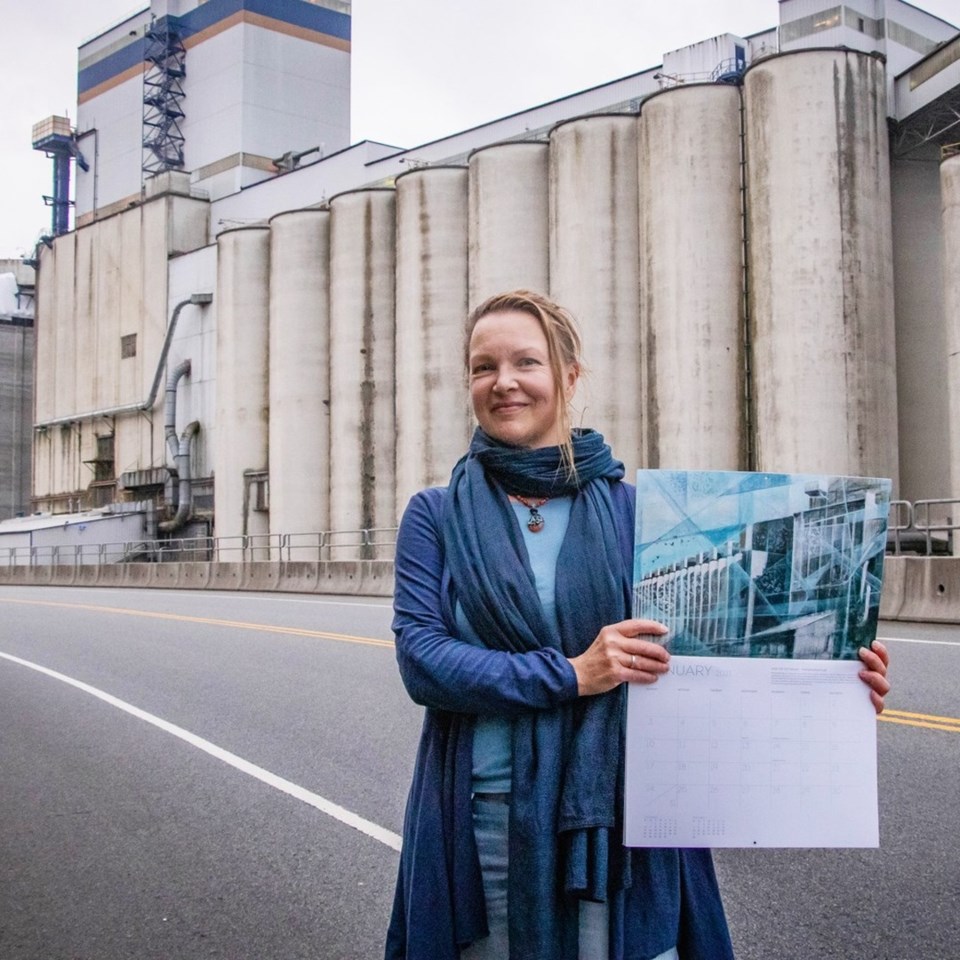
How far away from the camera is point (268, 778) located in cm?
759

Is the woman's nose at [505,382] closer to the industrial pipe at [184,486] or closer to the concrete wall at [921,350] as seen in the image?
the concrete wall at [921,350]

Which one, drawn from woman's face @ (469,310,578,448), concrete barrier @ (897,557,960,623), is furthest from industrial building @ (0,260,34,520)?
woman's face @ (469,310,578,448)

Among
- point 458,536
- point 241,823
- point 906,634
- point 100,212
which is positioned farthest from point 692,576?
point 100,212

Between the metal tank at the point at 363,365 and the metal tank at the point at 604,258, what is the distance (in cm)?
952

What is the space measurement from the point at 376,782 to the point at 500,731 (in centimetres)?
514

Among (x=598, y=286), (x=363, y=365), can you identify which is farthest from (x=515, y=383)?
(x=363, y=365)

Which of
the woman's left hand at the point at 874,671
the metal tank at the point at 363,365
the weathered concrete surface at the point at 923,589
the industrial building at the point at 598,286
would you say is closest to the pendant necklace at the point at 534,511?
the woman's left hand at the point at 874,671

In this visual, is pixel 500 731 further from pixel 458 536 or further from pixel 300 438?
pixel 300 438

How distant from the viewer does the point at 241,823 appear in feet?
21.5

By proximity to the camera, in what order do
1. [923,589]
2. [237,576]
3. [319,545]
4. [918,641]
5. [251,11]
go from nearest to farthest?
[918,641] → [923,589] → [319,545] → [237,576] → [251,11]

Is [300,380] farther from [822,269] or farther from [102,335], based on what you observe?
[102,335]

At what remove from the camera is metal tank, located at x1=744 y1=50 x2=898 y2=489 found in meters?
31.8

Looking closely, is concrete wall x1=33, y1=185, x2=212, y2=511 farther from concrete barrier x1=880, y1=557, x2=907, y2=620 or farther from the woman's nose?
the woman's nose

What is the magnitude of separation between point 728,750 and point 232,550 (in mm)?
48516
